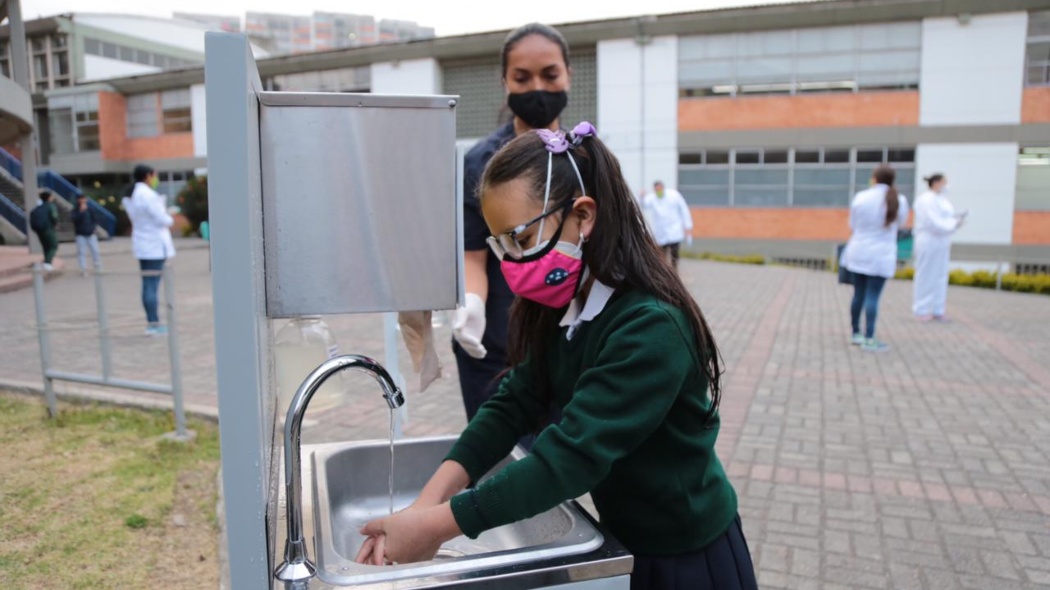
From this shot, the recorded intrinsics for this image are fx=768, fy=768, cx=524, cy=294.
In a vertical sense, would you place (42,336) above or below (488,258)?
below

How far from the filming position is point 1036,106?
20.9m

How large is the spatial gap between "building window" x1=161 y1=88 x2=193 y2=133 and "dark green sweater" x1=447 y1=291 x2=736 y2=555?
34806mm

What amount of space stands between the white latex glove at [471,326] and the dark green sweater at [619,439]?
42cm

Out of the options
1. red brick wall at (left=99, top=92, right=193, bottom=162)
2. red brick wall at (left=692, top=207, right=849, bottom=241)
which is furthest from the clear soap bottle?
red brick wall at (left=99, top=92, right=193, bottom=162)

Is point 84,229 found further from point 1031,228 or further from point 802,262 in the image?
point 1031,228

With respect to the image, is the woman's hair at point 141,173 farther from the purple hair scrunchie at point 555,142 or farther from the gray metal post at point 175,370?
the purple hair scrunchie at point 555,142

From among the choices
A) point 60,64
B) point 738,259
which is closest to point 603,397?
point 738,259

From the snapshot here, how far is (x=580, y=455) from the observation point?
1.30 metres

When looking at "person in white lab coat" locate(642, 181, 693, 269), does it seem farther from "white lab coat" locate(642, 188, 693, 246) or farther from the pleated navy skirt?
the pleated navy skirt

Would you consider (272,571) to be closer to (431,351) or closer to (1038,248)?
(431,351)

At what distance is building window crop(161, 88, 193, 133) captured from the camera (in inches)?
1289

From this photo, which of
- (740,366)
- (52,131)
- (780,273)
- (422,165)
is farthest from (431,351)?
(52,131)

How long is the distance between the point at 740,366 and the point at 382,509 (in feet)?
18.1

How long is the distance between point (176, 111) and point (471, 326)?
116 feet
